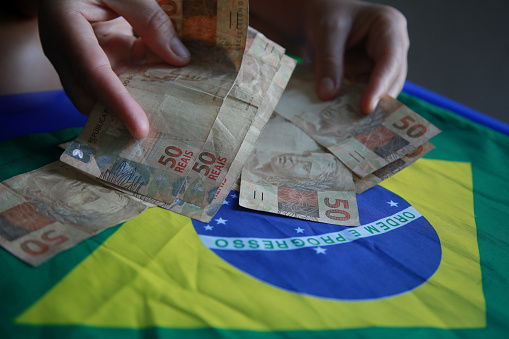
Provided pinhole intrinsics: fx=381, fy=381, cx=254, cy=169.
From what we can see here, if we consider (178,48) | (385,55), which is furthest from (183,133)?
(385,55)

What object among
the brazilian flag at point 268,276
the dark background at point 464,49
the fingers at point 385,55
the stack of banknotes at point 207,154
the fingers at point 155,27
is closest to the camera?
the brazilian flag at point 268,276

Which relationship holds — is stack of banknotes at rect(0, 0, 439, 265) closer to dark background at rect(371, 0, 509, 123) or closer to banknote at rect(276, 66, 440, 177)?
banknote at rect(276, 66, 440, 177)

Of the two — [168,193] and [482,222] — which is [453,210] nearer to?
[482,222]

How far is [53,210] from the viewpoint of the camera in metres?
0.50

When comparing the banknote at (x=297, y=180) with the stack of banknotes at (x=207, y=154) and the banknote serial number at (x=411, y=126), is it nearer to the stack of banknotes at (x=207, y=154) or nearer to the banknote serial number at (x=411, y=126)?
the stack of banknotes at (x=207, y=154)

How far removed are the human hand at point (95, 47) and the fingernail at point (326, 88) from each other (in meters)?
0.32

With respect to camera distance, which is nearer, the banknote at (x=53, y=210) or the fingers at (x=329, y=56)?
the banknote at (x=53, y=210)

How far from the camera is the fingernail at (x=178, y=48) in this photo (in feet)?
2.21

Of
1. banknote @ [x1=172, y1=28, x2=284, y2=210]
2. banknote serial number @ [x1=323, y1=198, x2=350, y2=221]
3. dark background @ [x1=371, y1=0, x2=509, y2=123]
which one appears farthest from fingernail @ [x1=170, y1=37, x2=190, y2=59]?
dark background @ [x1=371, y1=0, x2=509, y2=123]

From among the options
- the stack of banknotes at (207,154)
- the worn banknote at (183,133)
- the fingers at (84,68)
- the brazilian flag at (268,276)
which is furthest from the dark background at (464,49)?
the fingers at (84,68)

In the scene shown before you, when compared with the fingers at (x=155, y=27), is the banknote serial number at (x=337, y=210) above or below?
below

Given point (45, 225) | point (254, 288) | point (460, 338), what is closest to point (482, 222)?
point (460, 338)

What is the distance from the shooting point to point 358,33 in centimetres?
92

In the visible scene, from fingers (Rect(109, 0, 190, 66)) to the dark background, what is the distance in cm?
143
